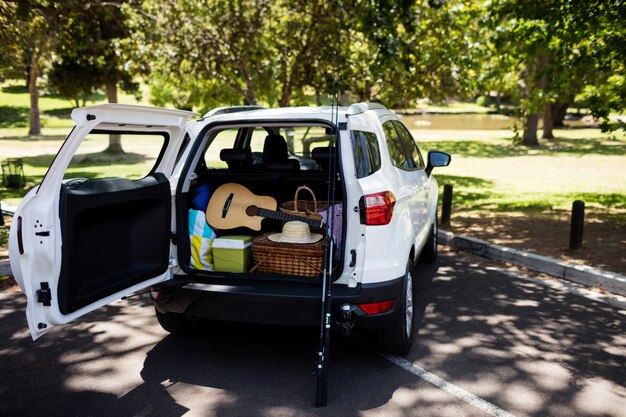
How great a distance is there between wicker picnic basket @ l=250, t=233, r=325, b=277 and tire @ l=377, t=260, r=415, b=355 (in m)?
0.64

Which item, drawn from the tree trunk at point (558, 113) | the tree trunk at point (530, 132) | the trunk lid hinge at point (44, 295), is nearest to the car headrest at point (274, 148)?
the trunk lid hinge at point (44, 295)

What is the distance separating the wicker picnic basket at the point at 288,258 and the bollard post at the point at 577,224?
4.41 meters

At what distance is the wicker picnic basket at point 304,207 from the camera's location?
4535 millimetres

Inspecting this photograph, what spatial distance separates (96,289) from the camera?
3.67 metres

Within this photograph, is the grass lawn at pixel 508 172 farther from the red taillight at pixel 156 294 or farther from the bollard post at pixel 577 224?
the red taillight at pixel 156 294

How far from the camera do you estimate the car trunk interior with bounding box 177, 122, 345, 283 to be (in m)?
4.13

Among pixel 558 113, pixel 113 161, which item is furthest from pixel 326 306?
pixel 558 113

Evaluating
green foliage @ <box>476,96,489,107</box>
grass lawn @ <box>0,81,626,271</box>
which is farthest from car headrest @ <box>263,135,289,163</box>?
green foliage @ <box>476,96,489,107</box>

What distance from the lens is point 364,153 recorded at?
13.7 ft

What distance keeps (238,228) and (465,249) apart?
4300mm

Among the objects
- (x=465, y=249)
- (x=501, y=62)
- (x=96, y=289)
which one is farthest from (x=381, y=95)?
(x=96, y=289)

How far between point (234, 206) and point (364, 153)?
1.14 m

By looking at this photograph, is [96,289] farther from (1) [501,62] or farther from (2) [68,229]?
(1) [501,62]

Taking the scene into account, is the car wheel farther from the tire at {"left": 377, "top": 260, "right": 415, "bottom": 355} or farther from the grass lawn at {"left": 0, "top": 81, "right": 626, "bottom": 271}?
the grass lawn at {"left": 0, "top": 81, "right": 626, "bottom": 271}
